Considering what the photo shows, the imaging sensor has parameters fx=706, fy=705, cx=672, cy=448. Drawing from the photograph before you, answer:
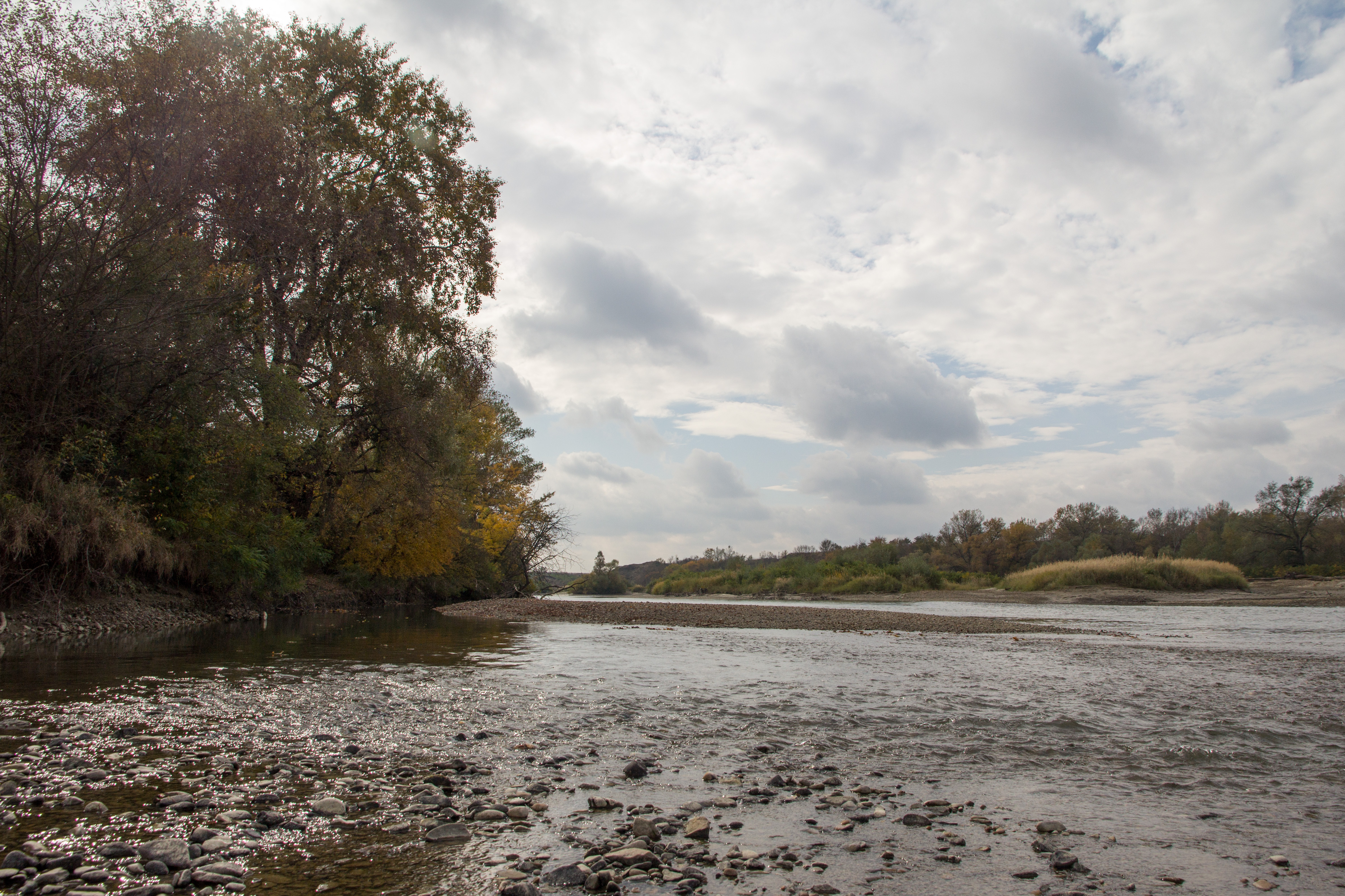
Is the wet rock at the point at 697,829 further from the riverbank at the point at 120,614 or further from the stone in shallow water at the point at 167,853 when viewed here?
the riverbank at the point at 120,614

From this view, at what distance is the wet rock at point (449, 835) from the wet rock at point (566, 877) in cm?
65

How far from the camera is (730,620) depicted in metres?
22.3

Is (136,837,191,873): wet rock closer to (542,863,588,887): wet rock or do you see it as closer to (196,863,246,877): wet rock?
(196,863,246,877): wet rock

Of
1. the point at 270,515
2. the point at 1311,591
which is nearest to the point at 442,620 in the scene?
the point at 270,515

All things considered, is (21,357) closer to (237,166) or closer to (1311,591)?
(237,166)

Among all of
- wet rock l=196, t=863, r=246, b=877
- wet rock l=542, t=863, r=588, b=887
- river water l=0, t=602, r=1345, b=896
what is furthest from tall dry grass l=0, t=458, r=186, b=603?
wet rock l=542, t=863, r=588, b=887

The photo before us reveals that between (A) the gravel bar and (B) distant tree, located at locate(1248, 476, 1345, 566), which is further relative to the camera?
(B) distant tree, located at locate(1248, 476, 1345, 566)

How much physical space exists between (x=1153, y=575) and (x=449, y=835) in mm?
52013

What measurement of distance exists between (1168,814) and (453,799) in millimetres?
4222

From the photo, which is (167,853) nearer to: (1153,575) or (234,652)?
(234,652)

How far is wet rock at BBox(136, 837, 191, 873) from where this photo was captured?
306 cm

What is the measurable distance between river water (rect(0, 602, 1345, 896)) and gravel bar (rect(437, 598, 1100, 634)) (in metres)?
6.79

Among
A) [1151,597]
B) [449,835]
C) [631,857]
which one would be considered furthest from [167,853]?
[1151,597]

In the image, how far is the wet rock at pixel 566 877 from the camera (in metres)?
3.05
